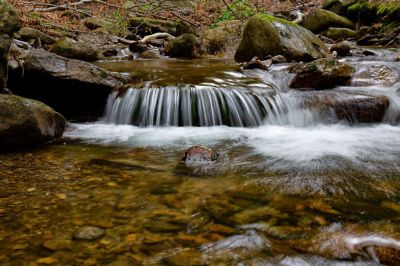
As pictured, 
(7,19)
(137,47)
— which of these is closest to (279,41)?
(137,47)

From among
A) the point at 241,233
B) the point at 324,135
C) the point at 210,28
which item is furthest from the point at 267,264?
the point at 210,28

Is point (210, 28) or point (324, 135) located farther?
point (210, 28)

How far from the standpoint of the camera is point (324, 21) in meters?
15.5

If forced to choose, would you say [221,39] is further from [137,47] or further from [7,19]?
[7,19]

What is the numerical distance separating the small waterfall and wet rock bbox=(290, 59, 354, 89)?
42.9 inches

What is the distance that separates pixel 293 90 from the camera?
7488mm

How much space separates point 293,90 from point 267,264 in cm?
587

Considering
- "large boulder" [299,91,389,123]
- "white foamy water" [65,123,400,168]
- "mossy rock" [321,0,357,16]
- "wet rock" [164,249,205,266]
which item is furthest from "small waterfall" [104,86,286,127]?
"mossy rock" [321,0,357,16]

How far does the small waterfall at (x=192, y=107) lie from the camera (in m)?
6.28

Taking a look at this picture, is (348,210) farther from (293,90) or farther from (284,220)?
(293,90)

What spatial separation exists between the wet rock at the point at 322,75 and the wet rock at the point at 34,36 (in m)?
7.86

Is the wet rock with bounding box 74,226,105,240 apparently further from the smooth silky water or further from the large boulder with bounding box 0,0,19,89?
the large boulder with bounding box 0,0,19,89

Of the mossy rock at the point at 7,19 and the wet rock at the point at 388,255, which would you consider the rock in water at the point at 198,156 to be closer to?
the wet rock at the point at 388,255

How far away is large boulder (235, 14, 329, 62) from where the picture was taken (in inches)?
390
